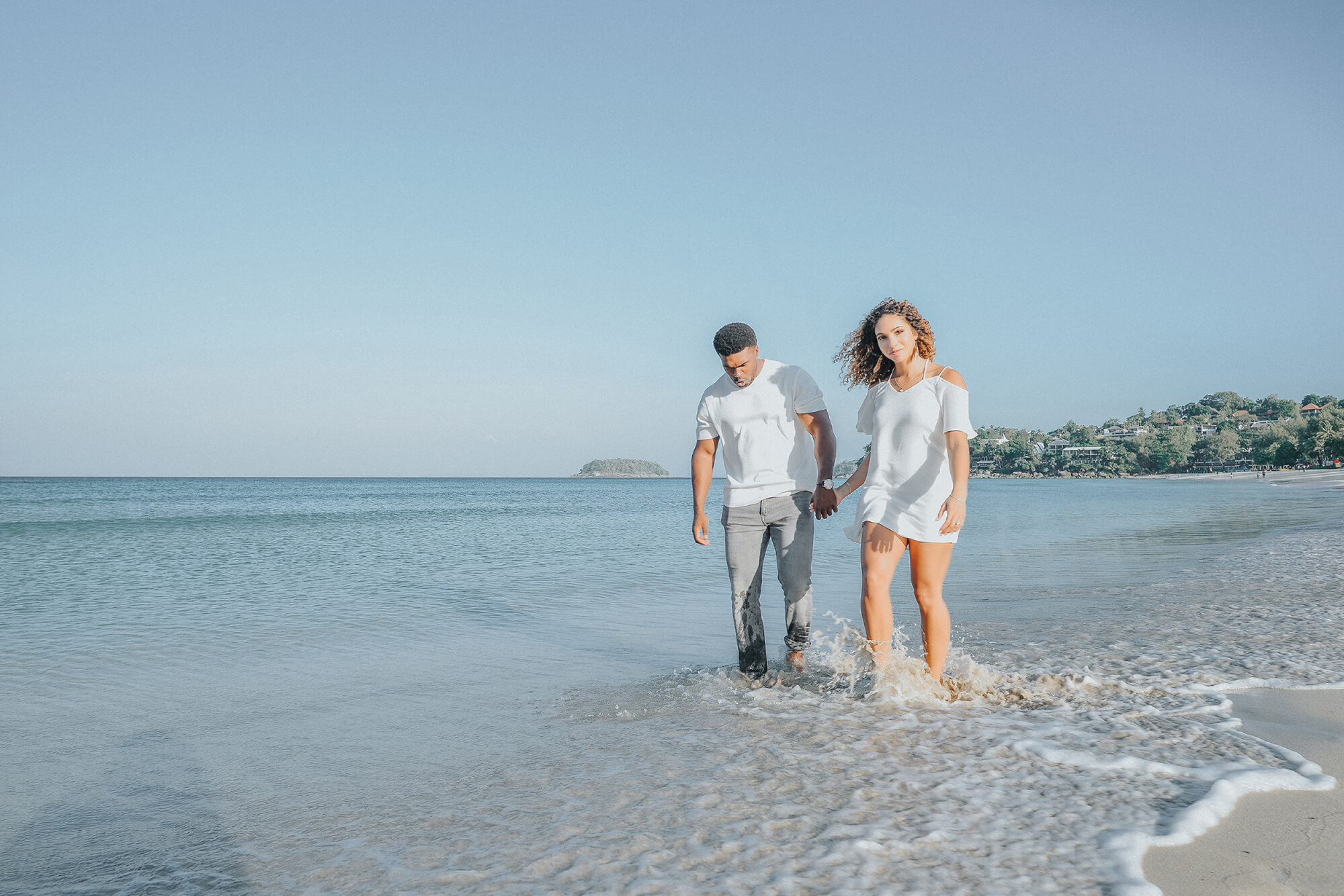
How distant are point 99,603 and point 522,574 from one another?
16.5 ft

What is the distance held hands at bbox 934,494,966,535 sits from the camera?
12.3ft

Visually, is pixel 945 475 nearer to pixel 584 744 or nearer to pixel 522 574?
pixel 584 744

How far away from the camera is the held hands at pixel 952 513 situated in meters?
3.74

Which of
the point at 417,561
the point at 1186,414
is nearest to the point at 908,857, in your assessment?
the point at 417,561

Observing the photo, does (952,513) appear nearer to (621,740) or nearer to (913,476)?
(913,476)

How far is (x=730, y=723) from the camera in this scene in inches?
154

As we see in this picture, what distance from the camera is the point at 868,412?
4.21 metres

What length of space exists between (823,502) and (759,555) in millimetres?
510

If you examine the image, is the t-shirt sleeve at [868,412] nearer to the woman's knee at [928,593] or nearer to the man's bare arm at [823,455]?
the man's bare arm at [823,455]

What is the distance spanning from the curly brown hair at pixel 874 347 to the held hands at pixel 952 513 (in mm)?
774

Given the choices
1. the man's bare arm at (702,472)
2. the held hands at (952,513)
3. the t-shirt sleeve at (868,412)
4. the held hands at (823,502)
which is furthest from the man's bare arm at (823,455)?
the held hands at (952,513)

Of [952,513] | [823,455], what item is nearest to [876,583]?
[952,513]

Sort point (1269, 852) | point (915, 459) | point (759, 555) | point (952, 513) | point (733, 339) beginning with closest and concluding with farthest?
point (1269, 852)
point (952, 513)
point (915, 459)
point (733, 339)
point (759, 555)

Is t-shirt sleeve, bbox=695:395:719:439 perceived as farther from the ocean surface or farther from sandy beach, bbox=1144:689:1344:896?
sandy beach, bbox=1144:689:1344:896
